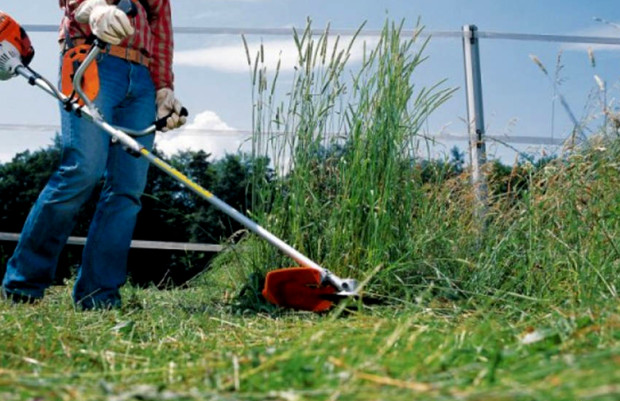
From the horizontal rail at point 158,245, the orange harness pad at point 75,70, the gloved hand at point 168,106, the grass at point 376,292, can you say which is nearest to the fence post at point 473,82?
the grass at point 376,292

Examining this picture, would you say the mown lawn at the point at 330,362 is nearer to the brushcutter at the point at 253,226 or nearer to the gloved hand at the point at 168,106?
the brushcutter at the point at 253,226

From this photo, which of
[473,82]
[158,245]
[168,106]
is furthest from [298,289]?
[473,82]

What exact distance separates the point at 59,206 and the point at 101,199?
0.20 m

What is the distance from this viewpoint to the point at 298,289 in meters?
2.42

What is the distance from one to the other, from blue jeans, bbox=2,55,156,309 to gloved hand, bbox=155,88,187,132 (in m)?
0.06

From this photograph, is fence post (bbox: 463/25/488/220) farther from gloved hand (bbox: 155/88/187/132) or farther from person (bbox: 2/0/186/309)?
person (bbox: 2/0/186/309)

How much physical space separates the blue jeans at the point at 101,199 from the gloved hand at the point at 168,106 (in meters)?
0.06

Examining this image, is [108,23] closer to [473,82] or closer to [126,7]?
[126,7]

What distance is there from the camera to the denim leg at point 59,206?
2619mm

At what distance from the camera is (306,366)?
47.9 inches

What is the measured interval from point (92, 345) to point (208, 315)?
70cm

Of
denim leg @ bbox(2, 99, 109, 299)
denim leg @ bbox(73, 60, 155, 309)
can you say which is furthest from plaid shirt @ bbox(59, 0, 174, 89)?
denim leg @ bbox(2, 99, 109, 299)

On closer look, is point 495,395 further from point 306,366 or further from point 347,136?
point 347,136

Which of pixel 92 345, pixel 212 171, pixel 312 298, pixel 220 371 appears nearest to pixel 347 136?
pixel 312 298
